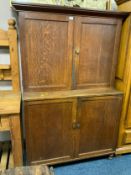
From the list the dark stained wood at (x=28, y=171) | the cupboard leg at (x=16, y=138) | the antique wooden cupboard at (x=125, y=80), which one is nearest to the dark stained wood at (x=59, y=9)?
the antique wooden cupboard at (x=125, y=80)

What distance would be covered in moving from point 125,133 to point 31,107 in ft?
3.88

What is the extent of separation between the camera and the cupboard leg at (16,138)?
1404 mm

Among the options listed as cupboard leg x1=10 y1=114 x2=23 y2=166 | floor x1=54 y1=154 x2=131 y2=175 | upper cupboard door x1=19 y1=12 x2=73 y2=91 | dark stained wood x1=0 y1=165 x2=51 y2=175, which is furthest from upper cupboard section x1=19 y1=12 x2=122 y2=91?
floor x1=54 y1=154 x2=131 y2=175

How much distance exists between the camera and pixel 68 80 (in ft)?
5.68

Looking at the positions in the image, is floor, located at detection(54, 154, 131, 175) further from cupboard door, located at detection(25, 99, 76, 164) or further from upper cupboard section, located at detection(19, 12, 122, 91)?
upper cupboard section, located at detection(19, 12, 122, 91)

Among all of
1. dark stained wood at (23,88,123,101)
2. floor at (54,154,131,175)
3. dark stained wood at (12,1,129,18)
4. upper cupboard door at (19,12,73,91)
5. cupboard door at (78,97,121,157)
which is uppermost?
dark stained wood at (12,1,129,18)

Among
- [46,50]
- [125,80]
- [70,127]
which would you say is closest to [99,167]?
[70,127]

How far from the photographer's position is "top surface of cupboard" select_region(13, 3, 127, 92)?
1515 millimetres

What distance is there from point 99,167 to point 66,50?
1.32 metres

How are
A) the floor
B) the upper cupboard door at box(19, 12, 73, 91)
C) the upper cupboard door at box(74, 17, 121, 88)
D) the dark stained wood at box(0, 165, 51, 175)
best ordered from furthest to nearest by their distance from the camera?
the floor < the upper cupboard door at box(74, 17, 121, 88) < the upper cupboard door at box(19, 12, 73, 91) < the dark stained wood at box(0, 165, 51, 175)

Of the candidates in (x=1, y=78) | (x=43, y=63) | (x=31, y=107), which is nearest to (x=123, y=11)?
(x=43, y=63)

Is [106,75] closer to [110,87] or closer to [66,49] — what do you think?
[110,87]

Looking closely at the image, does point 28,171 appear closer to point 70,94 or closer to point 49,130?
point 49,130

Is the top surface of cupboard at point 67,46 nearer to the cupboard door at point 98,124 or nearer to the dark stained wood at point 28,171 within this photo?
the cupboard door at point 98,124
